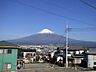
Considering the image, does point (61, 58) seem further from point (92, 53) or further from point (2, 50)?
point (2, 50)

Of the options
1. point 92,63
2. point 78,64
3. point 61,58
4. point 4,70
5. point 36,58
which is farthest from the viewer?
point 36,58

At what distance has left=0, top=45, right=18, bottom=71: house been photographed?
1324 inches

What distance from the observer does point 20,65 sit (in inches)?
1483

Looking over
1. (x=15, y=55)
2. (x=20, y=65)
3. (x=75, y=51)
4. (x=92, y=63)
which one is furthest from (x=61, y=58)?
(x=15, y=55)

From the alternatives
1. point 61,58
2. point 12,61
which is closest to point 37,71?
point 12,61

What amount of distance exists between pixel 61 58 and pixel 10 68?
62.5 feet

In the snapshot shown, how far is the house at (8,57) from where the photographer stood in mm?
33625

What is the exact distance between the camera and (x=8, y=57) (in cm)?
3372

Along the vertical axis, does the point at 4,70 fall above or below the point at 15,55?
below

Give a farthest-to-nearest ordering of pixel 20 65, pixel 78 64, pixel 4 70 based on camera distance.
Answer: pixel 78 64 < pixel 20 65 < pixel 4 70

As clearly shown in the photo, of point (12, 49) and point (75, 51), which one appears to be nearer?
point (12, 49)

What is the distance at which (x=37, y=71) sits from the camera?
110 feet

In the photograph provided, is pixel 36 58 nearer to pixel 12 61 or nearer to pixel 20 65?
pixel 20 65

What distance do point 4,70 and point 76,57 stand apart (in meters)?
18.7
